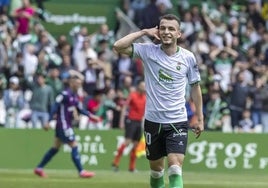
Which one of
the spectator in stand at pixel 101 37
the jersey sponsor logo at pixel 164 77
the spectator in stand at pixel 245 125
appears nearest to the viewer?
the jersey sponsor logo at pixel 164 77

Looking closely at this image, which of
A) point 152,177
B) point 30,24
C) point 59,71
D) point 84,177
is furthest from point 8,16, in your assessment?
point 152,177

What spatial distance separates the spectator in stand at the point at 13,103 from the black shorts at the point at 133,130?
342 cm

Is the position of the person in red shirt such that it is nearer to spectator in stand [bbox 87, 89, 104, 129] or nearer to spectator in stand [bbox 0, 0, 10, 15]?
spectator in stand [bbox 87, 89, 104, 129]

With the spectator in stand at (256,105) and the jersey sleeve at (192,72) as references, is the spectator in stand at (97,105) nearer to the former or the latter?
the spectator in stand at (256,105)

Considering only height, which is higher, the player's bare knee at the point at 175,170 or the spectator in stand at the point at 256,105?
the player's bare knee at the point at 175,170

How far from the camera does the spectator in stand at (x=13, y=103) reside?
1047 inches

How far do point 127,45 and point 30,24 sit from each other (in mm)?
16439

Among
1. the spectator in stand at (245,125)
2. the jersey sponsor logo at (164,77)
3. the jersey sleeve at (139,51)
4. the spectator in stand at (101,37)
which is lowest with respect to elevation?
the spectator in stand at (245,125)

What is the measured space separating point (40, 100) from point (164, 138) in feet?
43.6

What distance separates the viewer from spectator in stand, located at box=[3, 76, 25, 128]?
2659 cm

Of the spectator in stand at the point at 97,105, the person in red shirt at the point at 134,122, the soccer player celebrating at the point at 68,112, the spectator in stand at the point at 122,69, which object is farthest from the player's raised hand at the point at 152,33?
the spectator in stand at the point at 122,69

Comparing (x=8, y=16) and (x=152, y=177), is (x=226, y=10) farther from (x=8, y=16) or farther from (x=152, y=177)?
(x=152, y=177)

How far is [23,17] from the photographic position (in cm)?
2912

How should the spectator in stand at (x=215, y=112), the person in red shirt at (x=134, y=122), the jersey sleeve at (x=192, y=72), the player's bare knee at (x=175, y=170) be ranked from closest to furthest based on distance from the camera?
the player's bare knee at (x=175, y=170)
the jersey sleeve at (x=192, y=72)
the person in red shirt at (x=134, y=122)
the spectator in stand at (x=215, y=112)
